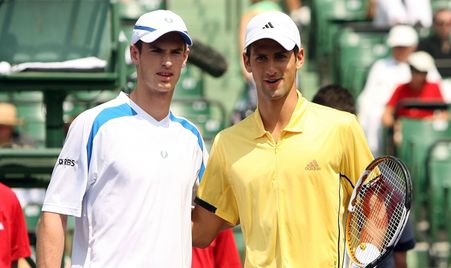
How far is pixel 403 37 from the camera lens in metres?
11.5

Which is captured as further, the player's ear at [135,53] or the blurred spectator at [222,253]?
the blurred spectator at [222,253]

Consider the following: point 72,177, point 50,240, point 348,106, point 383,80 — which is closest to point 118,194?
point 72,177

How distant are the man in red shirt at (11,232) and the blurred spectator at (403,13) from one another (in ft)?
24.1

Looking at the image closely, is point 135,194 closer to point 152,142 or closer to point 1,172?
point 152,142

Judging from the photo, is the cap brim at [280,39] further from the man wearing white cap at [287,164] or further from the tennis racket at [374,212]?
the tennis racket at [374,212]

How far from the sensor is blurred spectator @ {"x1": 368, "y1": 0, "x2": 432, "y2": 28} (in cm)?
1270

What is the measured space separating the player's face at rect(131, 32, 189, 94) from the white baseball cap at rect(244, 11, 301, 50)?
0.94 ft

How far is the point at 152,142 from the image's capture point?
5.30 meters

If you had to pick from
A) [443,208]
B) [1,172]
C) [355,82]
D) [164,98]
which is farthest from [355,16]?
[164,98]

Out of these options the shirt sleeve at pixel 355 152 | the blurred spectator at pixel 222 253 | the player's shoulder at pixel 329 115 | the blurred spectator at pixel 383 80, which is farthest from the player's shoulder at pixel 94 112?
the blurred spectator at pixel 383 80

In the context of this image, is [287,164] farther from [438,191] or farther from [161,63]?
[438,191]

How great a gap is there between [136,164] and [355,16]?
8.53 meters

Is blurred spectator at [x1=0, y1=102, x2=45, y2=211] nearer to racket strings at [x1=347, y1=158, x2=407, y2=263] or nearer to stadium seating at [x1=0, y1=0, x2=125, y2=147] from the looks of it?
stadium seating at [x1=0, y1=0, x2=125, y2=147]

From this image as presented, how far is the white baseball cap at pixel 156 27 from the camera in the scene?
17.2ft
